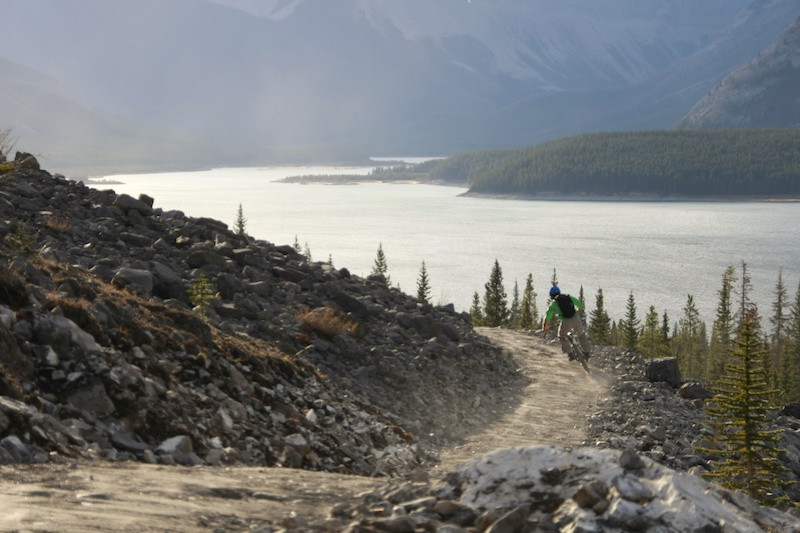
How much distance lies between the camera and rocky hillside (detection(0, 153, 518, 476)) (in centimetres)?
1018

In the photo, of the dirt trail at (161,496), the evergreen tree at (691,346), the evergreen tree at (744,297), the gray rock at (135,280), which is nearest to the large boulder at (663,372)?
the gray rock at (135,280)

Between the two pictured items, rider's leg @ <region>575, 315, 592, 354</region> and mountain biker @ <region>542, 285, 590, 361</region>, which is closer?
mountain biker @ <region>542, 285, 590, 361</region>

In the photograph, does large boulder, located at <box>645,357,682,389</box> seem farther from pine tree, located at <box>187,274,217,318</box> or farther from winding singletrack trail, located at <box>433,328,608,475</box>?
pine tree, located at <box>187,274,217,318</box>

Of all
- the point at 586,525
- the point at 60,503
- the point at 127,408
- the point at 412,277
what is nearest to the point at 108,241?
the point at 127,408

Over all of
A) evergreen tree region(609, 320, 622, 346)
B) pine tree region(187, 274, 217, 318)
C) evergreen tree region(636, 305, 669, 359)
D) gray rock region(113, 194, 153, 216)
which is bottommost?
evergreen tree region(609, 320, 622, 346)

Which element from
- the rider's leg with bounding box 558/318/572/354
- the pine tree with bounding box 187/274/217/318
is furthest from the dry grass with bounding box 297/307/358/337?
the rider's leg with bounding box 558/318/572/354

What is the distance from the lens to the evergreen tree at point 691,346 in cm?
8819

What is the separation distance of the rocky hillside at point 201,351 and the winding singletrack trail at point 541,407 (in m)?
0.65

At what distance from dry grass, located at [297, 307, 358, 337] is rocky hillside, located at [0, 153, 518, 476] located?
0.04 metres

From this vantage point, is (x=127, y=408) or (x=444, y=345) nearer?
(x=127, y=408)

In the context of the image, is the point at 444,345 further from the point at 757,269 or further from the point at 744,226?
the point at 744,226

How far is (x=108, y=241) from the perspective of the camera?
69.0 feet

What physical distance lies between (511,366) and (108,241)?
10608mm

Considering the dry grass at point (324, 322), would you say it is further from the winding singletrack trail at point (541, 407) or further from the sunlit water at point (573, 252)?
the sunlit water at point (573, 252)
